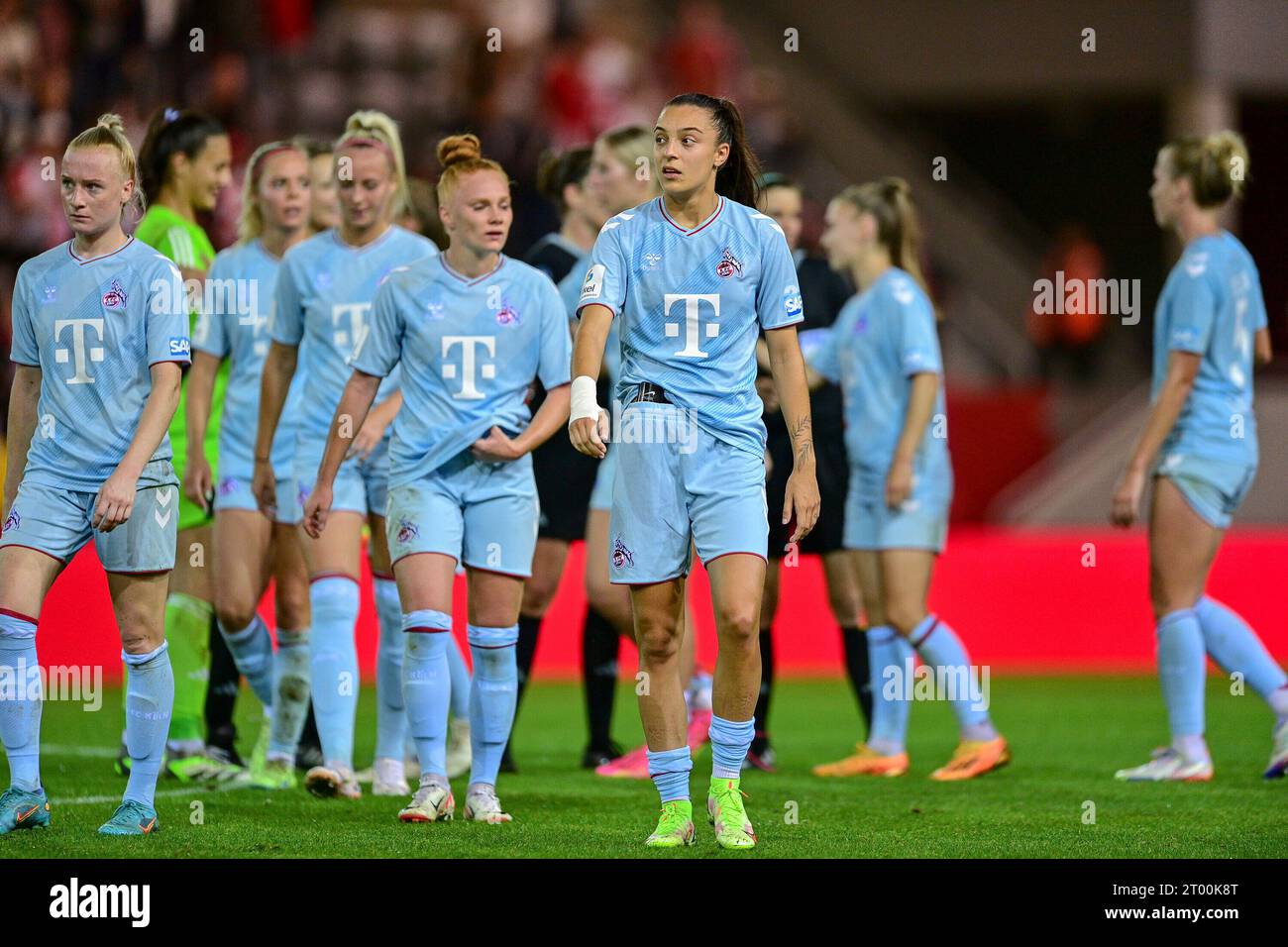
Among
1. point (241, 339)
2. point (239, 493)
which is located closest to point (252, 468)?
point (239, 493)

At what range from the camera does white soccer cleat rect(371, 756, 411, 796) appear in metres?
7.08

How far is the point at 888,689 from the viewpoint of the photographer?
27.2ft

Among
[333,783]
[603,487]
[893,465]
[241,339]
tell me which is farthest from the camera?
[603,487]

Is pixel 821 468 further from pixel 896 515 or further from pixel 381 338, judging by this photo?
pixel 381 338

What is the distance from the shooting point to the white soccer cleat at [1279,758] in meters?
7.73

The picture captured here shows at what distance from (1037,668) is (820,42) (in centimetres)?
893

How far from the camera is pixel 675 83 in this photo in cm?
1741

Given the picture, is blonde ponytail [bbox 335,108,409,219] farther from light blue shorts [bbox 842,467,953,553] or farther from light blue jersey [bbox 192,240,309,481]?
light blue shorts [bbox 842,467,953,553]

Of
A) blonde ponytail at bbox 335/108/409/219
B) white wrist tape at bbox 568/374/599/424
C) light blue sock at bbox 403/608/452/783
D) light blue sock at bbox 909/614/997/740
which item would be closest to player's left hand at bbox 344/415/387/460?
light blue sock at bbox 403/608/452/783

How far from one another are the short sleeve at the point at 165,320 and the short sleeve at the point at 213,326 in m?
1.62

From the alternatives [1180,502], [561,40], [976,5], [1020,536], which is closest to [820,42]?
[976,5]

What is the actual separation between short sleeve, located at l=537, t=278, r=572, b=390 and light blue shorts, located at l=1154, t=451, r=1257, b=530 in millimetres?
2739

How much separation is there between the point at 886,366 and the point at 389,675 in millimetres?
2644

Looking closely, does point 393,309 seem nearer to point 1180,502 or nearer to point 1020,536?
point 1180,502
